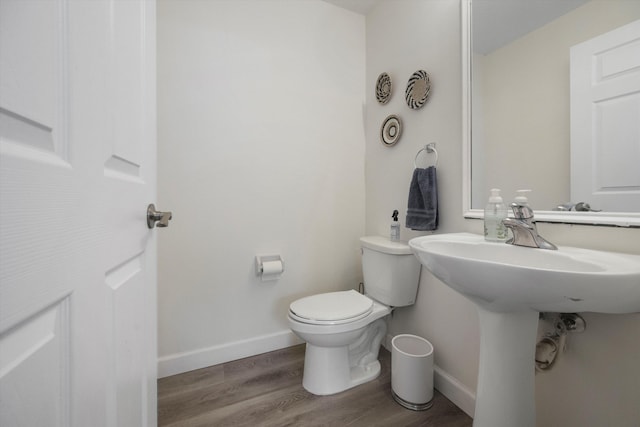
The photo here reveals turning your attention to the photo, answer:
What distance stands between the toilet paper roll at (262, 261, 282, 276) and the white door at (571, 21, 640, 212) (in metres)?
1.37

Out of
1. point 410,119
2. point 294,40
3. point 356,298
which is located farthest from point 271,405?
point 294,40

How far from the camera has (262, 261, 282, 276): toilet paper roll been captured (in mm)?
1555

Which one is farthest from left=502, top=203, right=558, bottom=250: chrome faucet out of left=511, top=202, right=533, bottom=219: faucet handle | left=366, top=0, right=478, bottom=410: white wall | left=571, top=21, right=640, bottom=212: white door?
left=366, top=0, right=478, bottom=410: white wall

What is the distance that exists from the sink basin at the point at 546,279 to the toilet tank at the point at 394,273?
54cm

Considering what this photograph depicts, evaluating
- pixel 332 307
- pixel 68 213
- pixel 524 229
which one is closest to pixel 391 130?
pixel 524 229

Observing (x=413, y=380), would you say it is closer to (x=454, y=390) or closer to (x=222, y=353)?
(x=454, y=390)

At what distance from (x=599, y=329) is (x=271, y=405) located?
1.29 meters

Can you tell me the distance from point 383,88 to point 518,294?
1501 millimetres

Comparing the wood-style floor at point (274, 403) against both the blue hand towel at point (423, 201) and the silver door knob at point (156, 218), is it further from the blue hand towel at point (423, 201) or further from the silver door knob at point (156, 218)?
the silver door knob at point (156, 218)

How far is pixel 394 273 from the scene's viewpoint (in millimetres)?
1419

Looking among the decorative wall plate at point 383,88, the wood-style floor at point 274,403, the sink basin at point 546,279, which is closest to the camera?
the sink basin at point 546,279

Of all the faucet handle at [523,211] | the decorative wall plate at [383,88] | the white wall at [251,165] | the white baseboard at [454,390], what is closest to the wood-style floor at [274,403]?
the white baseboard at [454,390]

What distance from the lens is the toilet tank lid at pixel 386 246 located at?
4.58ft

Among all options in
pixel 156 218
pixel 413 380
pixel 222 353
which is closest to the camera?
pixel 156 218
